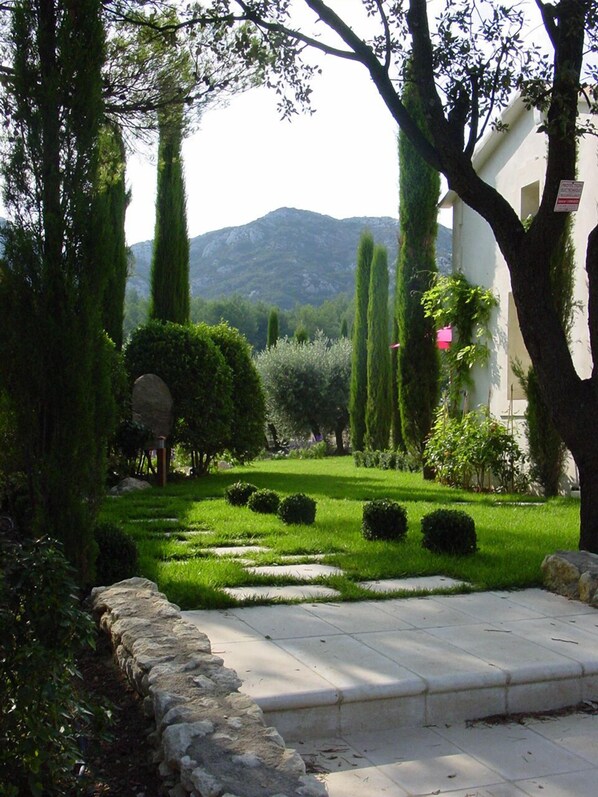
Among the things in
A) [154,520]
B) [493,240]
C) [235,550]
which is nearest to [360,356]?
[493,240]

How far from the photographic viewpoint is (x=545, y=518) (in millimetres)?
8805

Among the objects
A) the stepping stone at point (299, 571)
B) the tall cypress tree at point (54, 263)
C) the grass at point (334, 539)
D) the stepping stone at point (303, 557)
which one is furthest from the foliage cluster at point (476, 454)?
the tall cypress tree at point (54, 263)

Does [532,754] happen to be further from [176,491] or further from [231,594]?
[176,491]

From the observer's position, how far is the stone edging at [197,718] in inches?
100.0

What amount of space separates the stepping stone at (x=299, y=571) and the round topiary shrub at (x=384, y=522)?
979mm

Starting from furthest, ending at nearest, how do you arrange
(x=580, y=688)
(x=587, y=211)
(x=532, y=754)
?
(x=587, y=211) < (x=580, y=688) < (x=532, y=754)

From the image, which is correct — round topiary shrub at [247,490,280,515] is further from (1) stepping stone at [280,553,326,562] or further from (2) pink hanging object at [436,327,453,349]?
(2) pink hanging object at [436,327,453,349]

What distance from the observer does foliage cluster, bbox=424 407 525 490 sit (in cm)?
1199

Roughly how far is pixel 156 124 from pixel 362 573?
4.87 metres

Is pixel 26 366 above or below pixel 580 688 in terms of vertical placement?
above

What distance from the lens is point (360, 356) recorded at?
24.2 m

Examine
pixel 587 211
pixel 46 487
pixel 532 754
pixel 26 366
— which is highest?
pixel 587 211

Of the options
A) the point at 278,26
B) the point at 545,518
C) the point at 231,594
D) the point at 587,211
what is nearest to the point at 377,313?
the point at 587,211

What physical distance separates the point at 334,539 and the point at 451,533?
3.78ft
